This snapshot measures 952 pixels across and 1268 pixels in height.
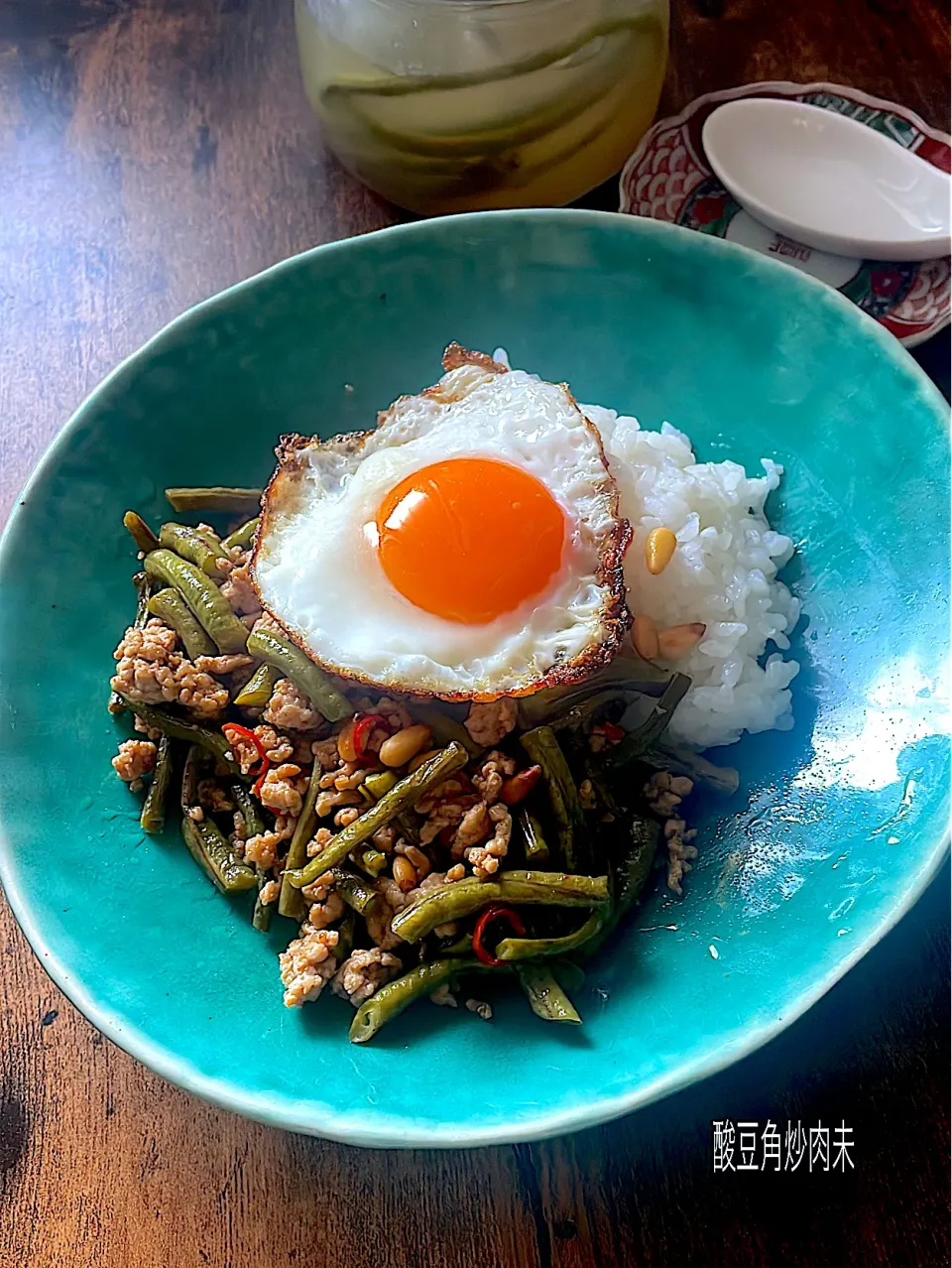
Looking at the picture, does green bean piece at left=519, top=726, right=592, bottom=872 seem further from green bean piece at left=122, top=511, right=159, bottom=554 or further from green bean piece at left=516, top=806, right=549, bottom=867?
green bean piece at left=122, top=511, right=159, bottom=554

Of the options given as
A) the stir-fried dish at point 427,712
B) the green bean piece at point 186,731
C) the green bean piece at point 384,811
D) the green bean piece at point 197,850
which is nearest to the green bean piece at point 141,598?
the stir-fried dish at point 427,712

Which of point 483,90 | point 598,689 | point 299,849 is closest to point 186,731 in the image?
point 299,849

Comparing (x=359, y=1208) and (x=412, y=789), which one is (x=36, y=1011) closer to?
(x=359, y=1208)

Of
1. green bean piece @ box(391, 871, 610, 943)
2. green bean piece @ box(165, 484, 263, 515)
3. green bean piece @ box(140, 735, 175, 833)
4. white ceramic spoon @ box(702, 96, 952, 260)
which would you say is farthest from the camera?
white ceramic spoon @ box(702, 96, 952, 260)

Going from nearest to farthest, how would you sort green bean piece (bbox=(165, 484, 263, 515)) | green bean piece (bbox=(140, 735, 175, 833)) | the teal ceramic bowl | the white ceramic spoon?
the teal ceramic bowl → green bean piece (bbox=(140, 735, 175, 833)) → green bean piece (bbox=(165, 484, 263, 515)) → the white ceramic spoon

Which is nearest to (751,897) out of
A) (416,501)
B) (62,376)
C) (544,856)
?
Answer: (544,856)

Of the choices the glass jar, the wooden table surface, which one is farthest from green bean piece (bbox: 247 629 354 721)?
the glass jar

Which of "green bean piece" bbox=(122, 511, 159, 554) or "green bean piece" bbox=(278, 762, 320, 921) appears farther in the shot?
"green bean piece" bbox=(122, 511, 159, 554)

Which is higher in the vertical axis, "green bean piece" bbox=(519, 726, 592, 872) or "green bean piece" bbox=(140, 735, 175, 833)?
"green bean piece" bbox=(519, 726, 592, 872)
